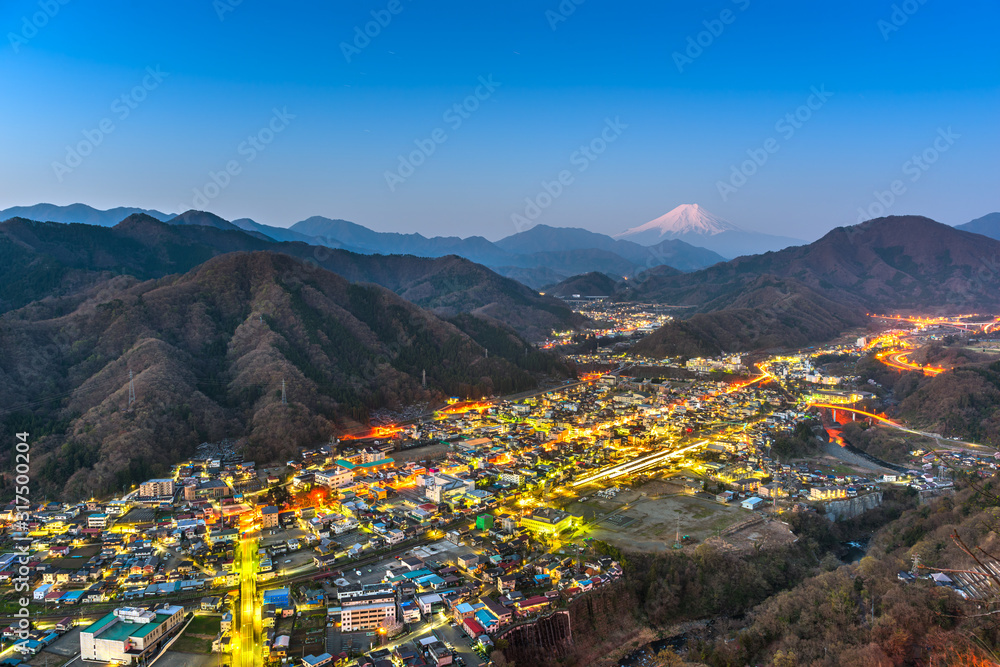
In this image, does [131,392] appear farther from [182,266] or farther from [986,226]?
[986,226]

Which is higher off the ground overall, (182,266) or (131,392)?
(182,266)

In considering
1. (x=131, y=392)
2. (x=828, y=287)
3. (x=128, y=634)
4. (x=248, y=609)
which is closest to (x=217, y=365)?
(x=131, y=392)

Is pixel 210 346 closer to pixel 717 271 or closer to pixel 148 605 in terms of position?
pixel 148 605

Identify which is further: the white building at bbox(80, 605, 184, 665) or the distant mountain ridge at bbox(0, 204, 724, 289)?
the distant mountain ridge at bbox(0, 204, 724, 289)

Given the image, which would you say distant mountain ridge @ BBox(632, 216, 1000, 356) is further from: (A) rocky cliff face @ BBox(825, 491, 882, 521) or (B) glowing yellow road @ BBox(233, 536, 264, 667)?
(B) glowing yellow road @ BBox(233, 536, 264, 667)

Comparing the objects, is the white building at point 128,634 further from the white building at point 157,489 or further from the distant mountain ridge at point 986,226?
the distant mountain ridge at point 986,226

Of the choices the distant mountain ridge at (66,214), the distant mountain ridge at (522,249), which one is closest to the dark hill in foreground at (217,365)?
the distant mountain ridge at (66,214)

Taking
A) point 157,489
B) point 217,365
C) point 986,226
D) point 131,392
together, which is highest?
point 986,226

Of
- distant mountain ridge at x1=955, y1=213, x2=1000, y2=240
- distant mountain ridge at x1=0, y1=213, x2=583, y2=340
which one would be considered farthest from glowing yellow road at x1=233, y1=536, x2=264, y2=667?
distant mountain ridge at x1=955, y1=213, x2=1000, y2=240
